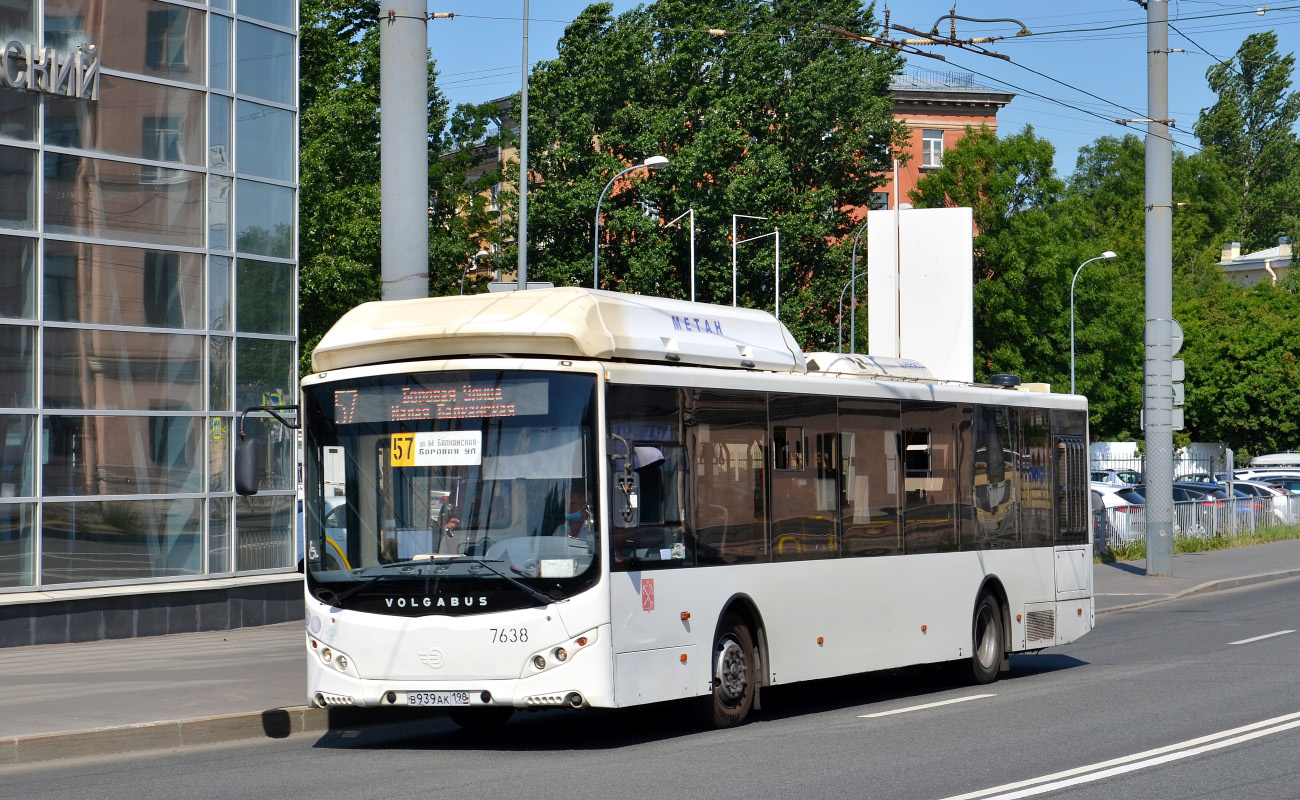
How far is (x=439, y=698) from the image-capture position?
1052 centimetres

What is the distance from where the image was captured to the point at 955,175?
60281mm

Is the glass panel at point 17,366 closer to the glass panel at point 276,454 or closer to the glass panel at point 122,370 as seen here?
the glass panel at point 122,370

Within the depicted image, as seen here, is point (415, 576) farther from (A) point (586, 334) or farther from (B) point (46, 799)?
(B) point (46, 799)

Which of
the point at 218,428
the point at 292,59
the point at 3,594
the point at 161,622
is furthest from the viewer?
the point at 292,59

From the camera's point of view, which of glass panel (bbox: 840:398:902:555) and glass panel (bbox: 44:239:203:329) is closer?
glass panel (bbox: 840:398:902:555)

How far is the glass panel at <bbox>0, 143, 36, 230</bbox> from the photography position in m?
17.5

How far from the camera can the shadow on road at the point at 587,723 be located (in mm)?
11508

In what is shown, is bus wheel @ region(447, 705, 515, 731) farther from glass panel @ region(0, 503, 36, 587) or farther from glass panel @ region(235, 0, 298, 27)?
glass panel @ region(235, 0, 298, 27)

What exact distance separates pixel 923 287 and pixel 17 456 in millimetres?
11032

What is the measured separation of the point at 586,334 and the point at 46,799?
14.3 feet

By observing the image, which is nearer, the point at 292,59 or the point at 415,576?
the point at 415,576

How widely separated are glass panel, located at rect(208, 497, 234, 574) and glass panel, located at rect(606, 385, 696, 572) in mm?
9589

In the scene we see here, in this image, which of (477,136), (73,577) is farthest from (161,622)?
(477,136)

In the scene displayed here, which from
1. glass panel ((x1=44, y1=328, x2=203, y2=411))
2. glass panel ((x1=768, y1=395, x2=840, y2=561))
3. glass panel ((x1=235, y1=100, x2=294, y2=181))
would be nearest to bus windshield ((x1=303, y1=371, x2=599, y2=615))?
glass panel ((x1=768, y1=395, x2=840, y2=561))
